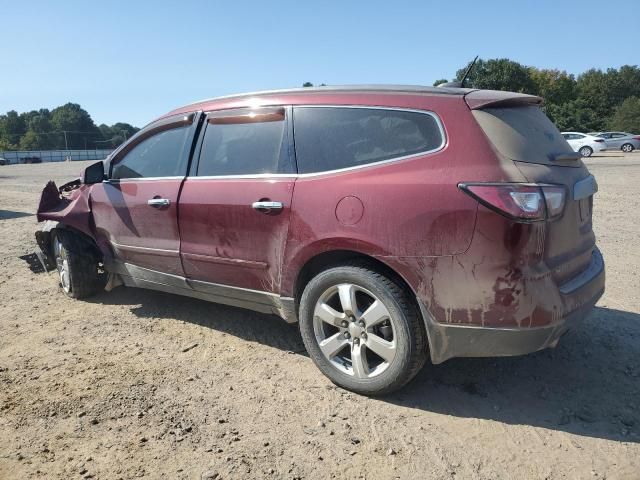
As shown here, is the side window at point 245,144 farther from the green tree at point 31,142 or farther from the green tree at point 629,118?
the green tree at point 31,142

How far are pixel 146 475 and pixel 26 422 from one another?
101cm

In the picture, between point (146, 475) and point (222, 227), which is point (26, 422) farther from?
point (222, 227)

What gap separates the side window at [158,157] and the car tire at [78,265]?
84 centimetres

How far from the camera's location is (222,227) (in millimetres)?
3678

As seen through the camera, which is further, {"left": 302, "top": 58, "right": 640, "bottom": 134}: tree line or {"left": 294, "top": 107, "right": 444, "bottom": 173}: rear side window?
{"left": 302, "top": 58, "right": 640, "bottom": 134}: tree line

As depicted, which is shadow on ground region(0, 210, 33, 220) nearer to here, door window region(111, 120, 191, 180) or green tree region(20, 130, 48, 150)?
door window region(111, 120, 191, 180)

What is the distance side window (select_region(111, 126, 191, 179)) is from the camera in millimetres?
4133

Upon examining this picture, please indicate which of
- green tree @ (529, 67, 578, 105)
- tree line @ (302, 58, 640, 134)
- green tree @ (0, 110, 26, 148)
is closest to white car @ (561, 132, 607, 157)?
tree line @ (302, 58, 640, 134)

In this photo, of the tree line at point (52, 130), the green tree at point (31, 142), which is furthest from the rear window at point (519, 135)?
the green tree at point (31, 142)

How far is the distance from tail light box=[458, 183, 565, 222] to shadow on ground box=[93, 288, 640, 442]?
118 centimetres

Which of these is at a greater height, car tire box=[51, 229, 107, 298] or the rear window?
the rear window

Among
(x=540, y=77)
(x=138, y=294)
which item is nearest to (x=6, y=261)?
(x=138, y=294)

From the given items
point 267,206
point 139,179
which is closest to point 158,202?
point 139,179

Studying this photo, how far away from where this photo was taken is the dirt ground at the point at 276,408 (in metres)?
2.56
